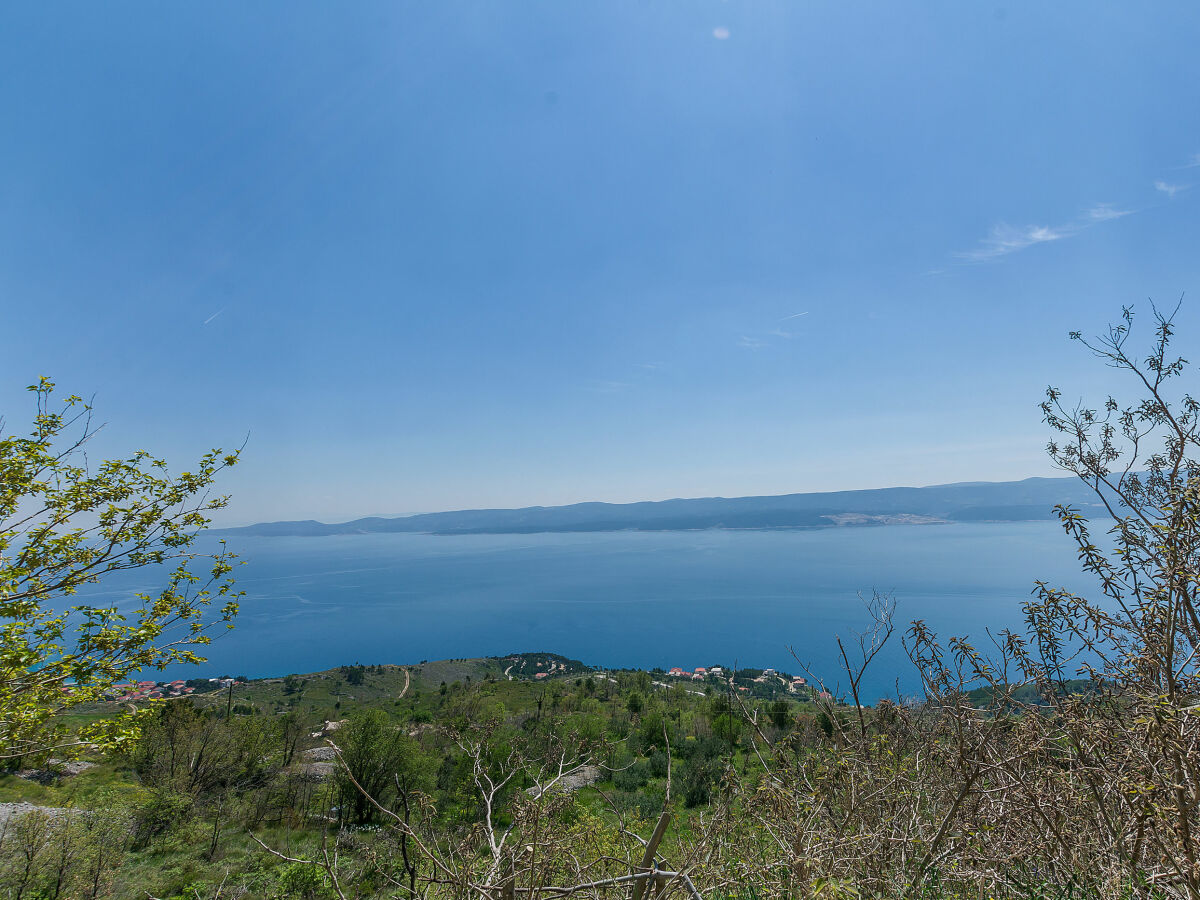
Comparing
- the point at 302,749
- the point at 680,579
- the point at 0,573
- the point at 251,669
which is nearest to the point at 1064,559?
the point at 680,579

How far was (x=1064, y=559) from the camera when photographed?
111812 millimetres

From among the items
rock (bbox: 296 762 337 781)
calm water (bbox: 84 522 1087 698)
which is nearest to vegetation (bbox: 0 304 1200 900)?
rock (bbox: 296 762 337 781)

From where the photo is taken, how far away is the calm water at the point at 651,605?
269ft

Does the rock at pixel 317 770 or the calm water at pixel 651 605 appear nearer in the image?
the rock at pixel 317 770

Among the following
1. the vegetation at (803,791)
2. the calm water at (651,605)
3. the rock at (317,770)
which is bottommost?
the calm water at (651,605)

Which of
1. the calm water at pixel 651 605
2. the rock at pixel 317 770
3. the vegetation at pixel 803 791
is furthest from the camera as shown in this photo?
the calm water at pixel 651 605

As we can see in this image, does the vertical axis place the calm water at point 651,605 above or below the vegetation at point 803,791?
below

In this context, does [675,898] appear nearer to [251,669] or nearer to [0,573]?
[0,573]

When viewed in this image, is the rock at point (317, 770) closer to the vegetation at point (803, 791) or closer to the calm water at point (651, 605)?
the vegetation at point (803, 791)

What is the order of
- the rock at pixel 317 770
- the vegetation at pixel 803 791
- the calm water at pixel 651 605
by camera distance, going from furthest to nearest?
the calm water at pixel 651 605 < the rock at pixel 317 770 < the vegetation at pixel 803 791

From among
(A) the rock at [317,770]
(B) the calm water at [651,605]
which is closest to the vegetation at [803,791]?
(A) the rock at [317,770]

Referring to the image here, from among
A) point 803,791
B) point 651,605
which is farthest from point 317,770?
point 651,605

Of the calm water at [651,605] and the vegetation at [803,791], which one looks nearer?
the vegetation at [803,791]

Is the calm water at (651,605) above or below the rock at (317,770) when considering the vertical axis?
below
